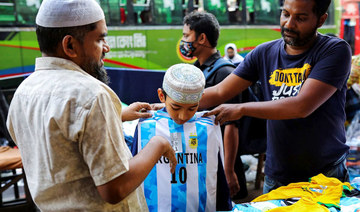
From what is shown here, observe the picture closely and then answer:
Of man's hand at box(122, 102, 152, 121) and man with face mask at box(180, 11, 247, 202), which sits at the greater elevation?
man with face mask at box(180, 11, 247, 202)

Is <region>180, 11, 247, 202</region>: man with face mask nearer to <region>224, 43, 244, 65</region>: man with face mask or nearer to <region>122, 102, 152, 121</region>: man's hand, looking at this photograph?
<region>122, 102, 152, 121</region>: man's hand

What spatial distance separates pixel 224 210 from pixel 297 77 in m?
0.90

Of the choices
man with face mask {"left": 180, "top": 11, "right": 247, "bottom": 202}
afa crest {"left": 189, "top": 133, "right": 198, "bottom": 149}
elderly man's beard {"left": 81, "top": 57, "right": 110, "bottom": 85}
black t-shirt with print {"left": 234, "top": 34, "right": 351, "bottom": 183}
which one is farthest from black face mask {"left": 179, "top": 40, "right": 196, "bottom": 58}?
elderly man's beard {"left": 81, "top": 57, "right": 110, "bottom": 85}

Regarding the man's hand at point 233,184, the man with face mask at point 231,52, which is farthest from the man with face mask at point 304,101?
the man with face mask at point 231,52

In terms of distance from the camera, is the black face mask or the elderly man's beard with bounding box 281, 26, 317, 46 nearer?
the elderly man's beard with bounding box 281, 26, 317, 46

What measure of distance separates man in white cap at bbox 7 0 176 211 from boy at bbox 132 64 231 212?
→ 2.44 feet

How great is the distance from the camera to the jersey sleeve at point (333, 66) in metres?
1.97

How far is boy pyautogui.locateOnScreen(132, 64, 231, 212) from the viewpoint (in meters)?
1.99

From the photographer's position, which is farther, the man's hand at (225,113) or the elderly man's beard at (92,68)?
the man's hand at (225,113)

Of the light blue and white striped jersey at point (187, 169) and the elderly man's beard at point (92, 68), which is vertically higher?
the elderly man's beard at point (92, 68)

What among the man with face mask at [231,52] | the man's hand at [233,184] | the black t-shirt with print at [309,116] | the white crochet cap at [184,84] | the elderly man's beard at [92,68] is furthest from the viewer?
the man with face mask at [231,52]

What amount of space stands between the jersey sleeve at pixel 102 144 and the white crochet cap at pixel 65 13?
27 cm

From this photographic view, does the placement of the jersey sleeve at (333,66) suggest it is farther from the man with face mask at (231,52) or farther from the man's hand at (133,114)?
the man with face mask at (231,52)

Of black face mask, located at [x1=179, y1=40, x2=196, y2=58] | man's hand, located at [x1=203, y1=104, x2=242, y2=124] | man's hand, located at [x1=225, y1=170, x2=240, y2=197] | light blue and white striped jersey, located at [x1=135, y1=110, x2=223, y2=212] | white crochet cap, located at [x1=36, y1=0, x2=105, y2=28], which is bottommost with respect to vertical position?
man's hand, located at [x1=225, y1=170, x2=240, y2=197]
